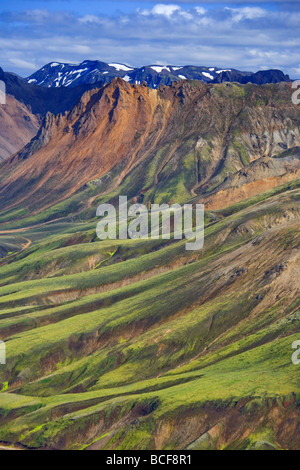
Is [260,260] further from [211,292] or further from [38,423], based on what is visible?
[38,423]

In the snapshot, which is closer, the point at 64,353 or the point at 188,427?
the point at 188,427

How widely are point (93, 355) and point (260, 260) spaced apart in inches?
1722

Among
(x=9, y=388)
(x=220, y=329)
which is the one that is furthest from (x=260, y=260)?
(x=9, y=388)
